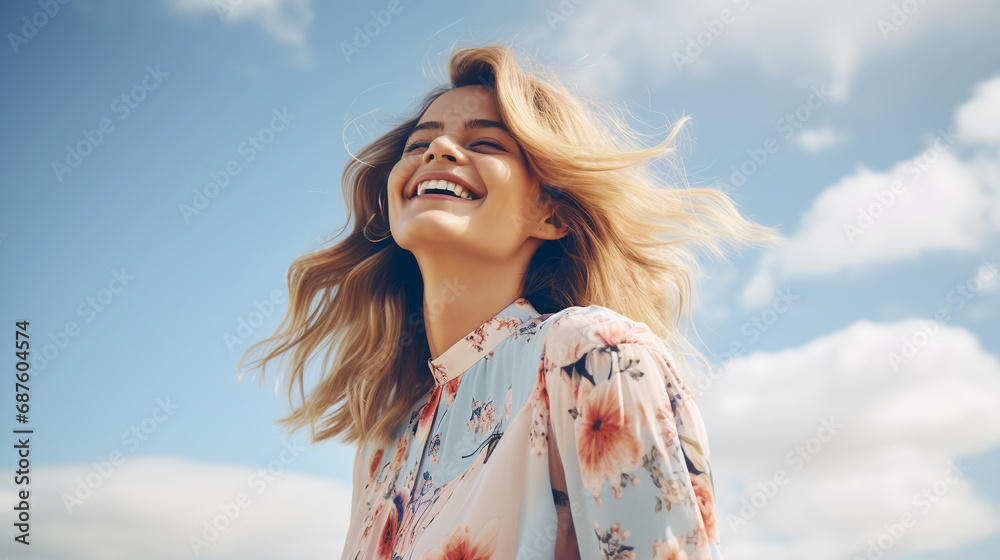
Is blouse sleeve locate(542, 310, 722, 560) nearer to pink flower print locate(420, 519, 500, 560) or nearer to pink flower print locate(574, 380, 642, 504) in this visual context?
pink flower print locate(574, 380, 642, 504)

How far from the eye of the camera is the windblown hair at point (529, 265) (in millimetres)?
2619

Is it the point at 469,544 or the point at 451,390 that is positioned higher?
the point at 451,390

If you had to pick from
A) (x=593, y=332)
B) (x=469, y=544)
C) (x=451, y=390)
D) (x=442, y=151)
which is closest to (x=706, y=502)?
(x=593, y=332)

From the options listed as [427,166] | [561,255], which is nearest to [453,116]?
[427,166]

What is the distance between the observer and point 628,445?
1.51 metres

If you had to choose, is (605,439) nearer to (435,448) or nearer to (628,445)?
(628,445)

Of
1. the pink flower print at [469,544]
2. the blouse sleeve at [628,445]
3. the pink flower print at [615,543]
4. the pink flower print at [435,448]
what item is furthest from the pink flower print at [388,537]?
the pink flower print at [615,543]

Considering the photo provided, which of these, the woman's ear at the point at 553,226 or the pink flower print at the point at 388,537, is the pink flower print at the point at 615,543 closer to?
the pink flower print at the point at 388,537

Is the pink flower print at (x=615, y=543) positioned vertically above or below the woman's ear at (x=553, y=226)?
below

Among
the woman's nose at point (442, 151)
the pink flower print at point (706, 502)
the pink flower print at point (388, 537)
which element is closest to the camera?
the pink flower print at point (706, 502)

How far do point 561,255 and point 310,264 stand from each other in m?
1.29

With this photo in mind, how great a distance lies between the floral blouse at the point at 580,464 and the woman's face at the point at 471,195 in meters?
0.44

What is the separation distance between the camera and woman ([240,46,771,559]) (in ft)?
5.07

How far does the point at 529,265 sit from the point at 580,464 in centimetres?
118
